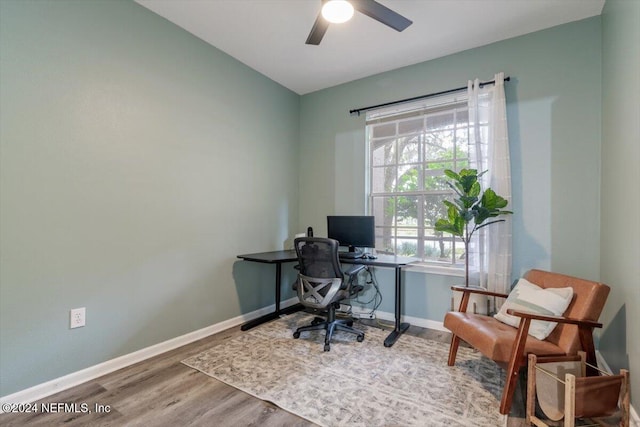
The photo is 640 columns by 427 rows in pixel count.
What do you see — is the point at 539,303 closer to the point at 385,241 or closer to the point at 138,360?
the point at 385,241

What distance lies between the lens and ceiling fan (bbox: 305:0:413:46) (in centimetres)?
195

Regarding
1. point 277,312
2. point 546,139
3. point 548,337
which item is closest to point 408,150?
point 546,139

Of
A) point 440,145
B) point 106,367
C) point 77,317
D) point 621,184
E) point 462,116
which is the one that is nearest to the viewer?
point 621,184

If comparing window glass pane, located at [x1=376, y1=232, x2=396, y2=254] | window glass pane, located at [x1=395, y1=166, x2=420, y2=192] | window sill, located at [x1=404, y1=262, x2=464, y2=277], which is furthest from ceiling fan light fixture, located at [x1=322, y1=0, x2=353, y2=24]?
window sill, located at [x1=404, y1=262, x2=464, y2=277]

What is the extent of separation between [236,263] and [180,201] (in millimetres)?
895

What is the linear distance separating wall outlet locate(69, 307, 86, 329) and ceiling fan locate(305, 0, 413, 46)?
2516 mm

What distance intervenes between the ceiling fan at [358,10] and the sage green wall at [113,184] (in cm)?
137

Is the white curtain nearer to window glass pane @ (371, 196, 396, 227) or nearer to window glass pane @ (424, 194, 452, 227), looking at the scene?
window glass pane @ (424, 194, 452, 227)

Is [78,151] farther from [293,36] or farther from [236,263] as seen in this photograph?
[293,36]

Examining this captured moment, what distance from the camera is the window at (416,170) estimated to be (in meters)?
3.15

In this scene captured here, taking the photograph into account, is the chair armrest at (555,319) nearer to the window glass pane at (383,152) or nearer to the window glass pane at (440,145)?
the window glass pane at (440,145)

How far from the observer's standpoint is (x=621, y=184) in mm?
1938

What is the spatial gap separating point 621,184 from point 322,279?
2.17m

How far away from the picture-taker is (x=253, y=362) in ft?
7.74
